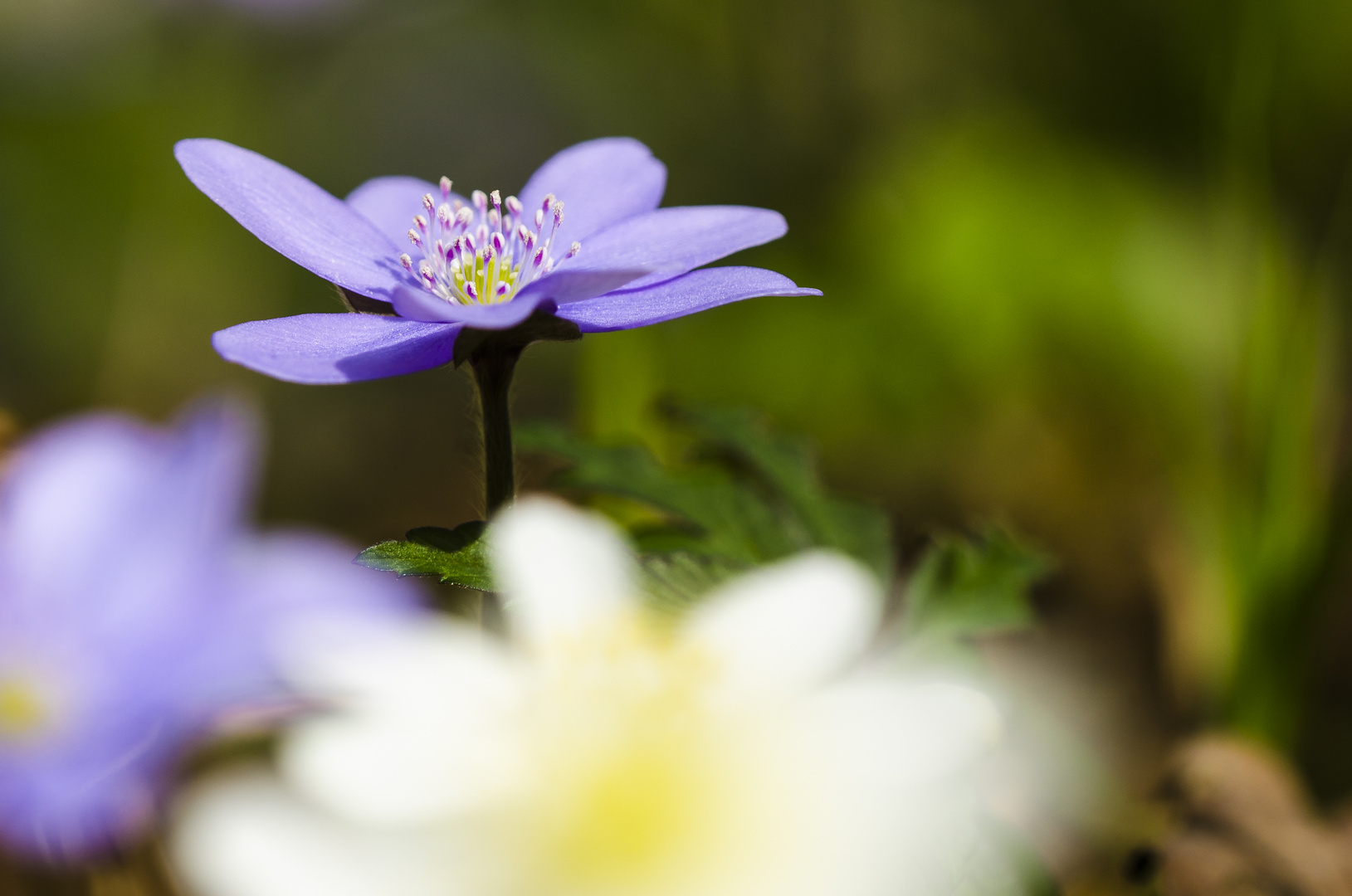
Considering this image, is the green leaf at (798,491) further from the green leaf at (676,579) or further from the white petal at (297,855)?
the white petal at (297,855)

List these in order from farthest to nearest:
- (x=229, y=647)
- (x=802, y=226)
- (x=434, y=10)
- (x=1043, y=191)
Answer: (x=434, y=10) < (x=802, y=226) < (x=1043, y=191) < (x=229, y=647)

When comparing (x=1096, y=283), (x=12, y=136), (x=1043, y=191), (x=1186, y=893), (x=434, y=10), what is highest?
(x=434, y=10)

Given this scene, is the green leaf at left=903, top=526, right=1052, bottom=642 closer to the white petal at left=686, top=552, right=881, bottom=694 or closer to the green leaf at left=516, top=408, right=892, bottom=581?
the green leaf at left=516, top=408, right=892, bottom=581

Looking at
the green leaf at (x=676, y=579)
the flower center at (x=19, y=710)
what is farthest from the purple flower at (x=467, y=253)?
the flower center at (x=19, y=710)

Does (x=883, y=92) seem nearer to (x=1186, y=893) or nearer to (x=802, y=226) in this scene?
(x=802, y=226)

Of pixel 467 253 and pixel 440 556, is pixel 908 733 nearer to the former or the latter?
pixel 440 556

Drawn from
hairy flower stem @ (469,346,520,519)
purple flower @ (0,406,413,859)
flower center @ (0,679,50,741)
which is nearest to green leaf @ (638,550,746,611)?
hairy flower stem @ (469,346,520,519)

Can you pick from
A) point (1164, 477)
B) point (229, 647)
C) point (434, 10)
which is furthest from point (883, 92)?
point (229, 647)
